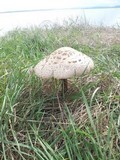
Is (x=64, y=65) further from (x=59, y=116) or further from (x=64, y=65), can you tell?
(x=59, y=116)

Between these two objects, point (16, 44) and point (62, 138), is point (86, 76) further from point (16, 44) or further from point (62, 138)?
point (16, 44)

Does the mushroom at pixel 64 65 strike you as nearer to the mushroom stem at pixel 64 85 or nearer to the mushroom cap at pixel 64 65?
the mushroom cap at pixel 64 65

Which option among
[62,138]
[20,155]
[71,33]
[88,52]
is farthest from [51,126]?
[71,33]

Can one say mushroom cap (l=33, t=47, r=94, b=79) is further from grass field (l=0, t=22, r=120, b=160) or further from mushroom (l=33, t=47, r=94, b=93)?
grass field (l=0, t=22, r=120, b=160)

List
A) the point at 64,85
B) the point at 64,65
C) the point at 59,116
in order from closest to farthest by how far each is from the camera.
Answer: the point at 64,65, the point at 59,116, the point at 64,85

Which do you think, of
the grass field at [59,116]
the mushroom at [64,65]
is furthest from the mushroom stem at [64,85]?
the mushroom at [64,65]

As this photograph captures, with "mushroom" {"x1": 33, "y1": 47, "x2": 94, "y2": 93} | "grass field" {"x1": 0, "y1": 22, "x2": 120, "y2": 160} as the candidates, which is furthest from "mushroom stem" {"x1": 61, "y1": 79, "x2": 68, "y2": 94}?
"mushroom" {"x1": 33, "y1": 47, "x2": 94, "y2": 93}

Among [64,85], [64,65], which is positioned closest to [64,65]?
[64,65]
